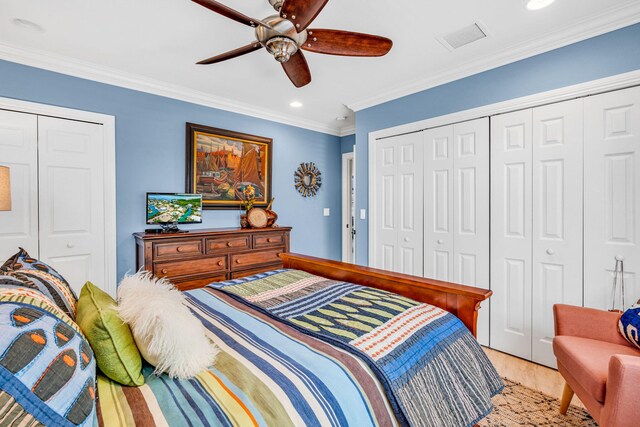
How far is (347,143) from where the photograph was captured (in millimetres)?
5121

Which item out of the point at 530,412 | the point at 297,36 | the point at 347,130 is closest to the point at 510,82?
the point at 297,36

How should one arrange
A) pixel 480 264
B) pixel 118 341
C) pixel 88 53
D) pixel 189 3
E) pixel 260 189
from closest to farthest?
1. pixel 118 341
2. pixel 189 3
3. pixel 88 53
4. pixel 480 264
5. pixel 260 189

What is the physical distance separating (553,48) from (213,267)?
11.9 feet

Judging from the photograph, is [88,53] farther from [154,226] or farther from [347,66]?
[347,66]

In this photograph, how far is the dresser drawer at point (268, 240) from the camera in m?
3.57

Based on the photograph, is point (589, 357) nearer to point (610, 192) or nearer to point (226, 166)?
point (610, 192)

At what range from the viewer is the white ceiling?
79.6 inches

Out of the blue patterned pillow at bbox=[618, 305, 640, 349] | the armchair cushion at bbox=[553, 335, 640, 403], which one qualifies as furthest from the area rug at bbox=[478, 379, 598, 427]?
the blue patterned pillow at bbox=[618, 305, 640, 349]

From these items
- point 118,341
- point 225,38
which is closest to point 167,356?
point 118,341

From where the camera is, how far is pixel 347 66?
9.32 ft

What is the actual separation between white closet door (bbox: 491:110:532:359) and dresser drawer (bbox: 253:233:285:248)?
2.33 metres

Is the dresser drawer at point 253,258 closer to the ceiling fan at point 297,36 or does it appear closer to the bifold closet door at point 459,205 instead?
the bifold closet door at point 459,205

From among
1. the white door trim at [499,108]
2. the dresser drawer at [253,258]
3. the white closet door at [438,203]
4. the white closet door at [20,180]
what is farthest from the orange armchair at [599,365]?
the white closet door at [20,180]

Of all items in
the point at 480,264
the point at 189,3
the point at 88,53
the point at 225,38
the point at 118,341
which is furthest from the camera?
the point at 480,264
